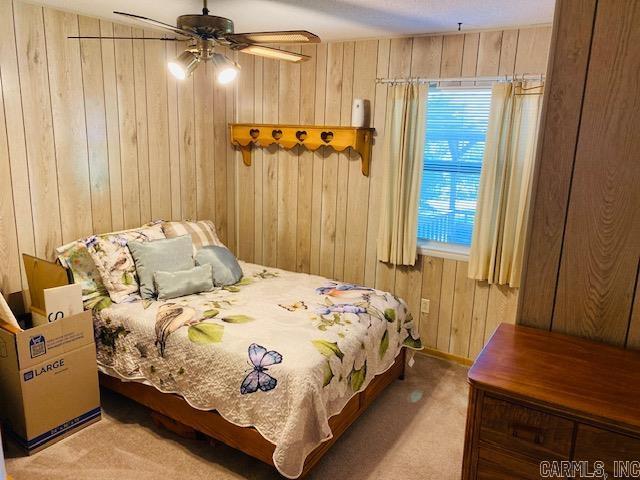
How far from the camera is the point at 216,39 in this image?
2154 millimetres

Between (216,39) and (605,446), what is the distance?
2080mm

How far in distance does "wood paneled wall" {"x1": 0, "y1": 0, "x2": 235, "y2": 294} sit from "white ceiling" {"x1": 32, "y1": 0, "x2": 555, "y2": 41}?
0.79ft

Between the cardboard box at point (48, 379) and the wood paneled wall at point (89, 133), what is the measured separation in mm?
638

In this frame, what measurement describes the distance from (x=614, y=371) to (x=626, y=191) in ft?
1.77

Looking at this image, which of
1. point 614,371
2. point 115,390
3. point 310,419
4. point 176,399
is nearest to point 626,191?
point 614,371

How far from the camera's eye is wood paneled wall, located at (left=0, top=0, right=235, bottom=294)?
9.05 feet

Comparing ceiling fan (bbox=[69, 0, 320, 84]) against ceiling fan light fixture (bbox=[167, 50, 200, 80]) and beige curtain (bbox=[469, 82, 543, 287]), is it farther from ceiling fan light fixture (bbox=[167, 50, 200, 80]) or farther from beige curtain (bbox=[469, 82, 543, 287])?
beige curtain (bbox=[469, 82, 543, 287])

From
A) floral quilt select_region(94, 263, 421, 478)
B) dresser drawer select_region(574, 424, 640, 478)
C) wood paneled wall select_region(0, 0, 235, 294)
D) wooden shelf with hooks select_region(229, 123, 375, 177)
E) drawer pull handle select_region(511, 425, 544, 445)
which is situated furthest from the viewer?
wooden shelf with hooks select_region(229, 123, 375, 177)

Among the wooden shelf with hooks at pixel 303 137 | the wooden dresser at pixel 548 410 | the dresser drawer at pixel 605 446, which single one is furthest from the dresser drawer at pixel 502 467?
the wooden shelf with hooks at pixel 303 137

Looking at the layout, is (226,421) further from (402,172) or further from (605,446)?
(402,172)

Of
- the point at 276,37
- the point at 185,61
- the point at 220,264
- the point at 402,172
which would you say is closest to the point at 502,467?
the point at 276,37

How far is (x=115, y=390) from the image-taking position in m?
2.85

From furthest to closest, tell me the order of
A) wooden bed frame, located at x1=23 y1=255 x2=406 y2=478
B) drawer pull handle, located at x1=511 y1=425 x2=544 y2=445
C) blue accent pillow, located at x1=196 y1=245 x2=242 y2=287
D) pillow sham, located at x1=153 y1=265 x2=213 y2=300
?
blue accent pillow, located at x1=196 y1=245 x2=242 y2=287
pillow sham, located at x1=153 y1=265 x2=213 y2=300
wooden bed frame, located at x1=23 y1=255 x2=406 y2=478
drawer pull handle, located at x1=511 y1=425 x2=544 y2=445

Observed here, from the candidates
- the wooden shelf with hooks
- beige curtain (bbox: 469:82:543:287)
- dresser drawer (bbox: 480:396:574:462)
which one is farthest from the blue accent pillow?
dresser drawer (bbox: 480:396:574:462)
